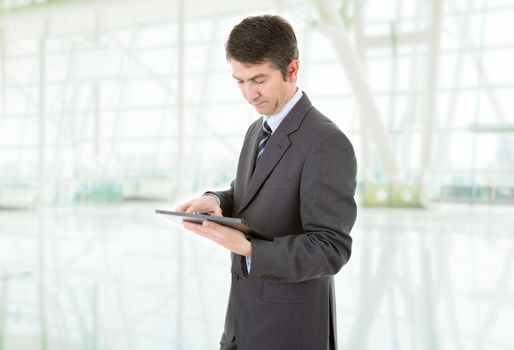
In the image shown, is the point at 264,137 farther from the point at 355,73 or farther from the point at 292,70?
the point at 355,73

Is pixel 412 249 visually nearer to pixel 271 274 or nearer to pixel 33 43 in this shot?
pixel 271 274

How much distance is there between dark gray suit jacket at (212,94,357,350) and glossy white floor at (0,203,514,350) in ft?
9.00

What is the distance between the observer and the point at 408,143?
2539 centimetres

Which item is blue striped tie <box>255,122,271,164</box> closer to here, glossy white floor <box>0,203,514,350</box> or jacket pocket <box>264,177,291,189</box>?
jacket pocket <box>264,177,291,189</box>

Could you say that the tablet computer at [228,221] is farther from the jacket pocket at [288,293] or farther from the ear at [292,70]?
the ear at [292,70]

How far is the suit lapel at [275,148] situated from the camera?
1909 mm

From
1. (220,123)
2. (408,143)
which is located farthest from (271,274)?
(220,123)

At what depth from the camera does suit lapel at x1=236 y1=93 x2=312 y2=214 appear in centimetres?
191

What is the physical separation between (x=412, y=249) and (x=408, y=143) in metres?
15.8

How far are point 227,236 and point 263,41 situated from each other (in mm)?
661

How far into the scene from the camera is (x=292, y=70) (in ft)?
6.36

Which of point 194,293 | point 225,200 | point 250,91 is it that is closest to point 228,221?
point 250,91

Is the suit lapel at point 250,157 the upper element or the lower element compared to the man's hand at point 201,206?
upper

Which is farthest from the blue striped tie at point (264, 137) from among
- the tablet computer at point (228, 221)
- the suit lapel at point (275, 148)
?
the tablet computer at point (228, 221)
